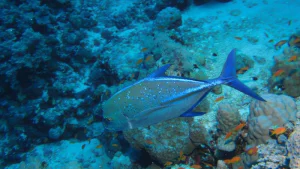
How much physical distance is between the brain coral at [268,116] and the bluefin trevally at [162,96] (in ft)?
6.88

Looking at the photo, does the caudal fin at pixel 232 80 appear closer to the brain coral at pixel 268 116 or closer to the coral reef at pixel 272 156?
the coral reef at pixel 272 156

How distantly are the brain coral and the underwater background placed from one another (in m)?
0.02

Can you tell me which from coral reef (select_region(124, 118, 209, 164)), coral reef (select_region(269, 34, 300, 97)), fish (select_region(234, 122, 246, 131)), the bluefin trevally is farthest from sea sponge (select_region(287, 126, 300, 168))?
coral reef (select_region(269, 34, 300, 97))

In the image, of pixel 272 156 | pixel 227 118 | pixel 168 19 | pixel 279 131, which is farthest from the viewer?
pixel 168 19

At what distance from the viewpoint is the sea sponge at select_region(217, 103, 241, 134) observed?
Result: 4062 millimetres

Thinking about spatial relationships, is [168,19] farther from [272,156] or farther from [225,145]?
[272,156]

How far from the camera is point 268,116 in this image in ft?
12.0

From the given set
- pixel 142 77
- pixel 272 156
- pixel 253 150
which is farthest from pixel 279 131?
pixel 142 77

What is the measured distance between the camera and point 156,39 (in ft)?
20.5

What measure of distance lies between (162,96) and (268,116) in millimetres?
2904

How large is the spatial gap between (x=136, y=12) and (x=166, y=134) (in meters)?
9.89

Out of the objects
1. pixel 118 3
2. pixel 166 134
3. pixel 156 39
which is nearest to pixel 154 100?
pixel 166 134

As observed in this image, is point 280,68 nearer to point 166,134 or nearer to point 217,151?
point 217,151

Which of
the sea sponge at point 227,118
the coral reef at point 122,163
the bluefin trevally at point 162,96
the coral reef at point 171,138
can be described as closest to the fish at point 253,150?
the sea sponge at point 227,118
